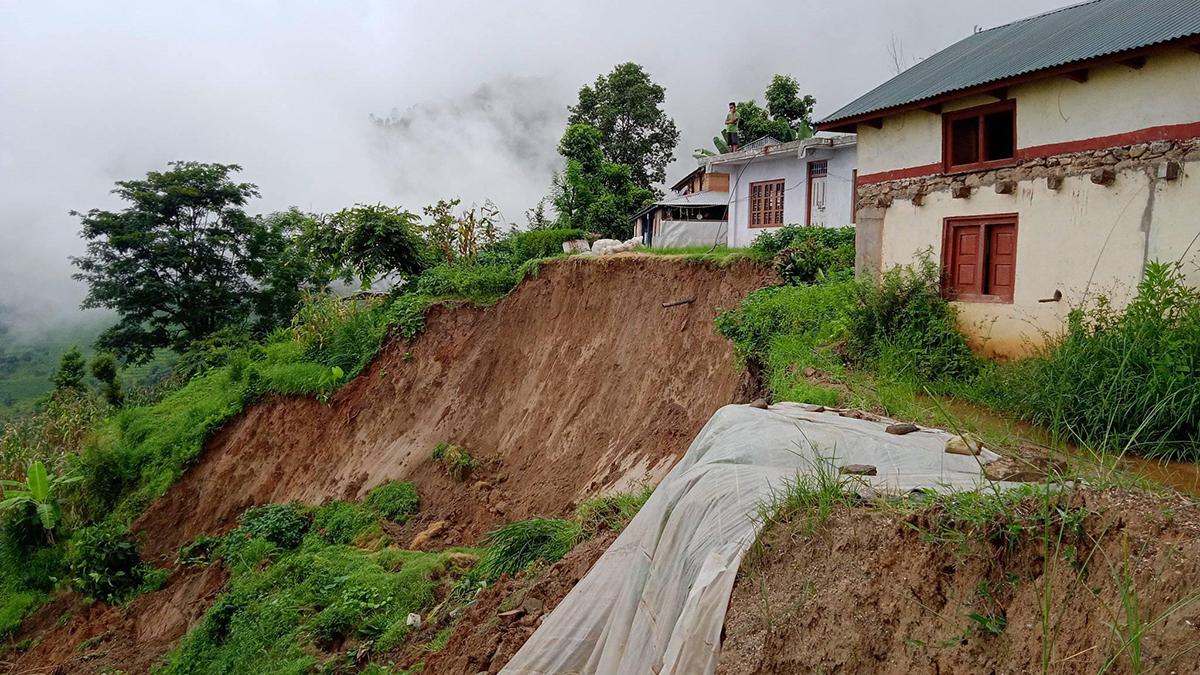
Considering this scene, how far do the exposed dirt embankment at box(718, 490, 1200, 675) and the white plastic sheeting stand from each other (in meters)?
0.18

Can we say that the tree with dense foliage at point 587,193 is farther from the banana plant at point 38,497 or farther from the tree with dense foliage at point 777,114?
the banana plant at point 38,497

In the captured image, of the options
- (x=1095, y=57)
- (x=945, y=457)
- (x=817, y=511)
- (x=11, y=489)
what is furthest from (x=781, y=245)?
(x=11, y=489)

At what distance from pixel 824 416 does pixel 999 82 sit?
19.7 ft

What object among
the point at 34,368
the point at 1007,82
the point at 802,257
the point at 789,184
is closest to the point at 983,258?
the point at 1007,82

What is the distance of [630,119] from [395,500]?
89.2 ft

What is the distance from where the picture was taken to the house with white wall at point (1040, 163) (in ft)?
25.2

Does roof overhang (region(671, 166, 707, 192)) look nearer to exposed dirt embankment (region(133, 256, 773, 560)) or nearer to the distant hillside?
exposed dirt embankment (region(133, 256, 773, 560))

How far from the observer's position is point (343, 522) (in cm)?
1277

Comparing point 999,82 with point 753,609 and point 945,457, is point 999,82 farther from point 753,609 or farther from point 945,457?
point 753,609

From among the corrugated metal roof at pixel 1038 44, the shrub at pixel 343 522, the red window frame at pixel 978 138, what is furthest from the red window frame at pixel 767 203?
the shrub at pixel 343 522

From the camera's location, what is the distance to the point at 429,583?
8.41 metres

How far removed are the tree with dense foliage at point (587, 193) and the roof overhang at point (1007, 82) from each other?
16.8m

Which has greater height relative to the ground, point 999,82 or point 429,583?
point 999,82

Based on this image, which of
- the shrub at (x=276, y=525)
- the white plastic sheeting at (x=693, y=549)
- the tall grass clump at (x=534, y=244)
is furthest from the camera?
the tall grass clump at (x=534, y=244)
